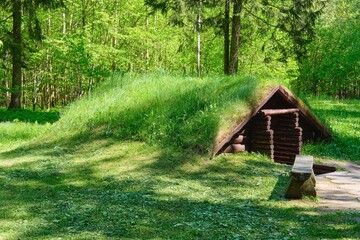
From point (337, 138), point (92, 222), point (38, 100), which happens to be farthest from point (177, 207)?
point (38, 100)

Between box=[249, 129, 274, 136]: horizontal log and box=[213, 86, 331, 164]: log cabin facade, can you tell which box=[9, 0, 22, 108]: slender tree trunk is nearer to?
box=[213, 86, 331, 164]: log cabin facade

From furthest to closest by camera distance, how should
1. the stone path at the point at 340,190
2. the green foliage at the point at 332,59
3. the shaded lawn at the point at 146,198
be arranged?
1. the green foliage at the point at 332,59
2. the stone path at the point at 340,190
3. the shaded lawn at the point at 146,198

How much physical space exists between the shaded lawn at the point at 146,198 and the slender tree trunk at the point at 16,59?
11.4 m

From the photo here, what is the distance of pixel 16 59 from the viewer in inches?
844

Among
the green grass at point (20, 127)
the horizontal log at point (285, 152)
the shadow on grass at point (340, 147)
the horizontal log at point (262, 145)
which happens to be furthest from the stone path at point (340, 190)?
the green grass at point (20, 127)

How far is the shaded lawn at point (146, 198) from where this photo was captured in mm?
5477

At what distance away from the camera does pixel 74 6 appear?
31109 mm

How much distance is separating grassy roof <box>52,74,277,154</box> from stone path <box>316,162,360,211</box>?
2.27m

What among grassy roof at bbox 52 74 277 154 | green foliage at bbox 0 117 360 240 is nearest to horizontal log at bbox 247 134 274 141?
green foliage at bbox 0 117 360 240

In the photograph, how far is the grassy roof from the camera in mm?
9828

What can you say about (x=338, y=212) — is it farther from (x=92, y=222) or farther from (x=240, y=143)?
(x=240, y=143)

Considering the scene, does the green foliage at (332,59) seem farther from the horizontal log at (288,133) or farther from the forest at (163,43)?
the horizontal log at (288,133)

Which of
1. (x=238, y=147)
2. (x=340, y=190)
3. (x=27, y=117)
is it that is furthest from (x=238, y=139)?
(x=27, y=117)

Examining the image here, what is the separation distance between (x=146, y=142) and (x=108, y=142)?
3.32 ft
